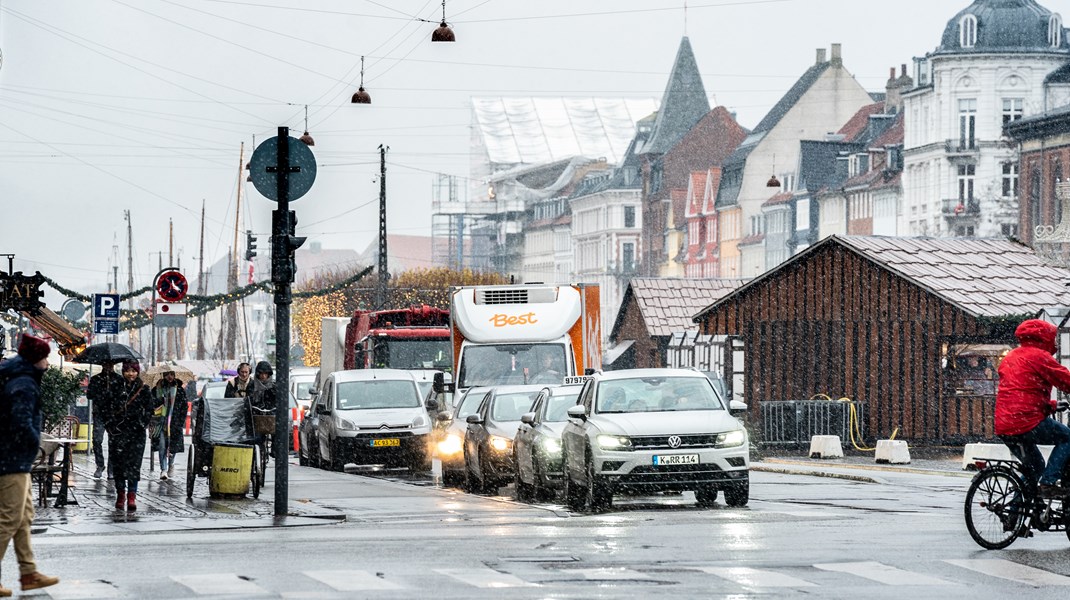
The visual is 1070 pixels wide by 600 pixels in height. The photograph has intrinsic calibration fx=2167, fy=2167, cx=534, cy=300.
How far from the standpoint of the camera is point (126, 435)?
73.4 ft

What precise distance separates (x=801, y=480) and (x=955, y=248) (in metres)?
14.6

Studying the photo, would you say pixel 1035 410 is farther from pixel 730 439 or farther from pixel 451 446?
pixel 451 446

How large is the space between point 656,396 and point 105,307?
42.1 ft

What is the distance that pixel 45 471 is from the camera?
2136 cm

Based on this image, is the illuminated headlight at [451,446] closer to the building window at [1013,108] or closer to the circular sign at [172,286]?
the circular sign at [172,286]

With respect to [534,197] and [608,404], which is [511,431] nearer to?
[608,404]

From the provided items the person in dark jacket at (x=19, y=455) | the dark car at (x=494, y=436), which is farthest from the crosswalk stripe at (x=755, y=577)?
the dark car at (x=494, y=436)

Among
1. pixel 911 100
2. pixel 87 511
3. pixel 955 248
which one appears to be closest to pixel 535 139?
pixel 911 100

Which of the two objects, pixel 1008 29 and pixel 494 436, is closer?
pixel 494 436

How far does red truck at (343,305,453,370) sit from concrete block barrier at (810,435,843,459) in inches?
285

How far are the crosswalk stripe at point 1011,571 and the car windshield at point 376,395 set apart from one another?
824 inches

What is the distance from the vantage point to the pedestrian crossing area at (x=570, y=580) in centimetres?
1313

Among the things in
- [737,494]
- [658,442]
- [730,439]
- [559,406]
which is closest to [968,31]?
[559,406]

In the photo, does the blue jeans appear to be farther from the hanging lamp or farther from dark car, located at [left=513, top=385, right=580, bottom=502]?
the hanging lamp
